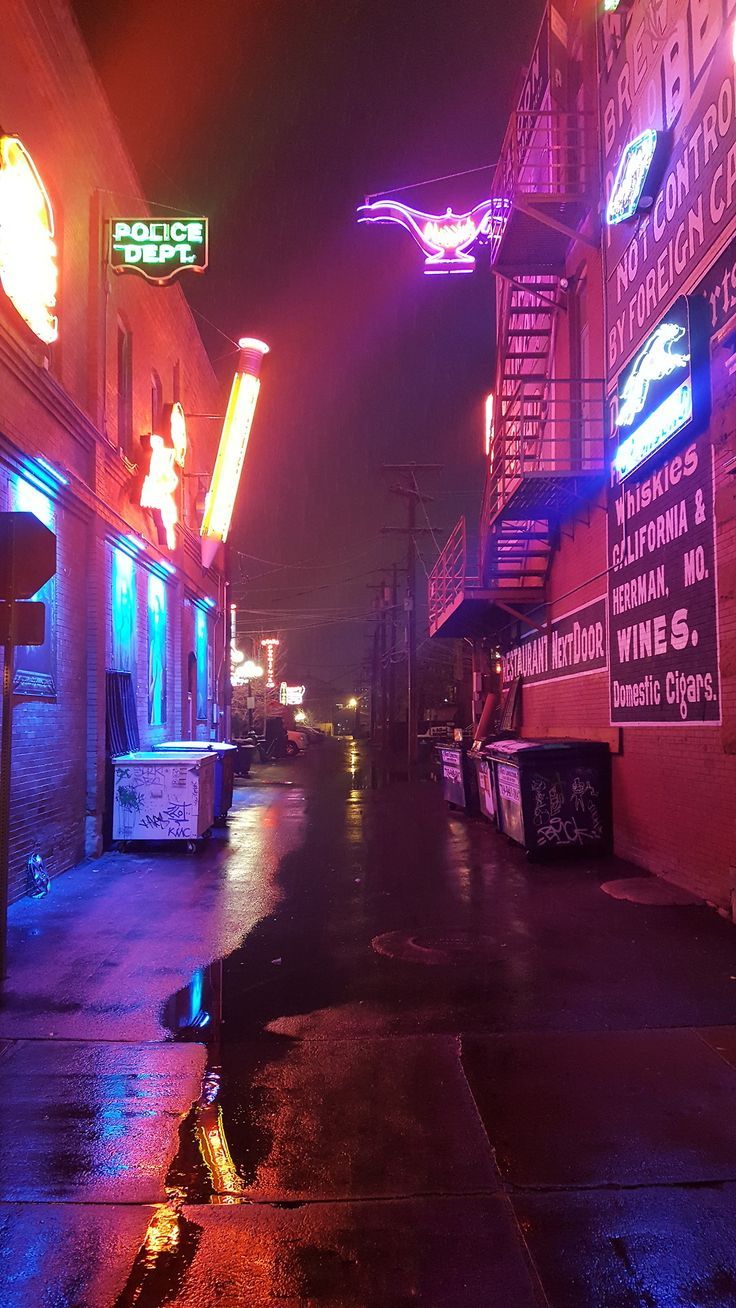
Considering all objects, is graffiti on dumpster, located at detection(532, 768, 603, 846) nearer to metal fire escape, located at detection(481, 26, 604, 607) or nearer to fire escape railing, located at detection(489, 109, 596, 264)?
metal fire escape, located at detection(481, 26, 604, 607)

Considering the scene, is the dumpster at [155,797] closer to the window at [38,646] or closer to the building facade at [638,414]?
the window at [38,646]

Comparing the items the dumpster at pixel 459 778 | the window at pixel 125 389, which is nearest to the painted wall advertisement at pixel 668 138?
the window at pixel 125 389

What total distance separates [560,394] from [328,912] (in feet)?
33.4

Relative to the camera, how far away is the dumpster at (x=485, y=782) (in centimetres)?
1310

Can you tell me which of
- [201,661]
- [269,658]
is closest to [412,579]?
[201,661]

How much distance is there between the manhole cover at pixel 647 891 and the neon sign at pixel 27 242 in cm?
808

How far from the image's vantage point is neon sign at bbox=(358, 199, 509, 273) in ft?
43.9

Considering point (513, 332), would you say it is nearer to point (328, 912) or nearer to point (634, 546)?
point (634, 546)

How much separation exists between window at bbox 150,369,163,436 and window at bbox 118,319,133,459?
1431mm

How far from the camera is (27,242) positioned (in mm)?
8750

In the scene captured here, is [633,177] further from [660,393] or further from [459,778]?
[459,778]

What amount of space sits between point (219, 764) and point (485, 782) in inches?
167

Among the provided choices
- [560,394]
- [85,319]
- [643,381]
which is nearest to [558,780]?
[643,381]

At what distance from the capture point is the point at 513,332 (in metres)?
15.6
